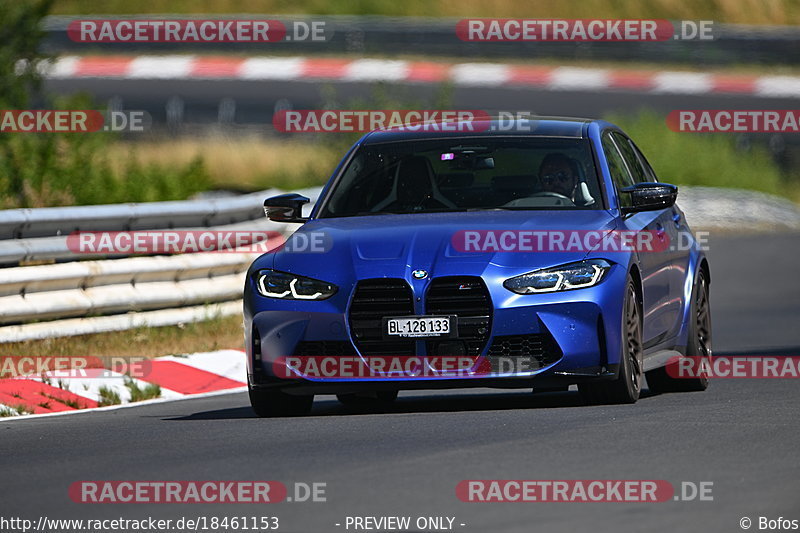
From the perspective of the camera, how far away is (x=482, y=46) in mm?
36875

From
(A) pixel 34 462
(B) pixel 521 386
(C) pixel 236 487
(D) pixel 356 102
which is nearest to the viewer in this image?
(C) pixel 236 487

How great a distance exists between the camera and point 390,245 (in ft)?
32.1

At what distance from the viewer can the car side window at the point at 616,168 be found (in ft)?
35.5

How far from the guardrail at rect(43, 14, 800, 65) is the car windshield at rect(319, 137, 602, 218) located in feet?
82.5

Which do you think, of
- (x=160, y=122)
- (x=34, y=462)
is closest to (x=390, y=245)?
(x=34, y=462)

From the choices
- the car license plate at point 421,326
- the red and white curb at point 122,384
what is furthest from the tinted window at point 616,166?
the red and white curb at point 122,384

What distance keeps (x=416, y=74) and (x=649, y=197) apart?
24.5 m

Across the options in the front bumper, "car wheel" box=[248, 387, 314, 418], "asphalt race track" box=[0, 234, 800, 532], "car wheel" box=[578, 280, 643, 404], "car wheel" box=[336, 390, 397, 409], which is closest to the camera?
"asphalt race track" box=[0, 234, 800, 532]

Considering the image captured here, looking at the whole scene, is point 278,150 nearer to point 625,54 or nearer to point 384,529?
point 625,54

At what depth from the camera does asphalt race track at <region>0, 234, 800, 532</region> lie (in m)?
6.77

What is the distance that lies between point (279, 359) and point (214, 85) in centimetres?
2647

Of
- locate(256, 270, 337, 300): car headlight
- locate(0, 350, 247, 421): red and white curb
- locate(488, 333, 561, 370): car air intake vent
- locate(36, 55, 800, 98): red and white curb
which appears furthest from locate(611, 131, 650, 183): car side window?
locate(36, 55, 800, 98): red and white curb

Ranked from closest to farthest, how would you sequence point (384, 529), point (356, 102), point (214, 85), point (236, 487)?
point (384, 529)
point (236, 487)
point (356, 102)
point (214, 85)

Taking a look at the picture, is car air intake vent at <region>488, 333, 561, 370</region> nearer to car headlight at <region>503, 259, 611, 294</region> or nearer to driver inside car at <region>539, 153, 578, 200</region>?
car headlight at <region>503, 259, 611, 294</region>
